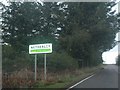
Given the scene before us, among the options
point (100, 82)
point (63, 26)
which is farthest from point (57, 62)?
point (63, 26)

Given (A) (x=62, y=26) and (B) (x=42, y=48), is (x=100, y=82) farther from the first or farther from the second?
(A) (x=62, y=26)

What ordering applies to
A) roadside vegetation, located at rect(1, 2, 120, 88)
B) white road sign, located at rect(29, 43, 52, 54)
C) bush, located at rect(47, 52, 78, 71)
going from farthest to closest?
roadside vegetation, located at rect(1, 2, 120, 88), bush, located at rect(47, 52, 78, 71), white road sign, located at rect(29, 43, 52, 54)

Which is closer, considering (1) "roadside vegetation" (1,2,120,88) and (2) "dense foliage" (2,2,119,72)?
(1) "roadside vegetation" (1,2,120,88)

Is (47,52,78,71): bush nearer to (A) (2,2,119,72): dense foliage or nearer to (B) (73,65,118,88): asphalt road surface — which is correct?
(B) (73,65,118,88): asphalt road surface

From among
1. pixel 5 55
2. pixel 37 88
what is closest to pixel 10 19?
pixel 5 55

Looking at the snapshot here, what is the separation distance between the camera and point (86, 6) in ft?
196

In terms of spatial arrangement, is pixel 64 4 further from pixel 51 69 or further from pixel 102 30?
pixel 51 69

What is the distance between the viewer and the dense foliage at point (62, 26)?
2130 inches

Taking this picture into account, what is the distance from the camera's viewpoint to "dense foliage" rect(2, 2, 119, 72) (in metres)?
54.1

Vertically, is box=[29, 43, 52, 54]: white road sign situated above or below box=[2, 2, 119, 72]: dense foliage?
below

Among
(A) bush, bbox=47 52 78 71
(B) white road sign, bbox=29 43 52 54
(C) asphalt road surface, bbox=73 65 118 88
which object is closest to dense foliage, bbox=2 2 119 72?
(A) bush, bbox=47 52 78 71

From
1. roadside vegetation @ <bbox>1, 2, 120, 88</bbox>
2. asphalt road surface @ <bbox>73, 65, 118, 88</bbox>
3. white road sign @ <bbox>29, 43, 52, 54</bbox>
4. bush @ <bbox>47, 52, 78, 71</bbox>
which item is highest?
roadside vegetation @ <bbox>1, 2, 120, 88</bbox>

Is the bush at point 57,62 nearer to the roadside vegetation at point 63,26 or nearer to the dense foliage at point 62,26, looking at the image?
the roadside vegetation at point 63,26

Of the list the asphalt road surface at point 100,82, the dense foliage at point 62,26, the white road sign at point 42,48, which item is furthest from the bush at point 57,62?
the white road sign at point 42,48
